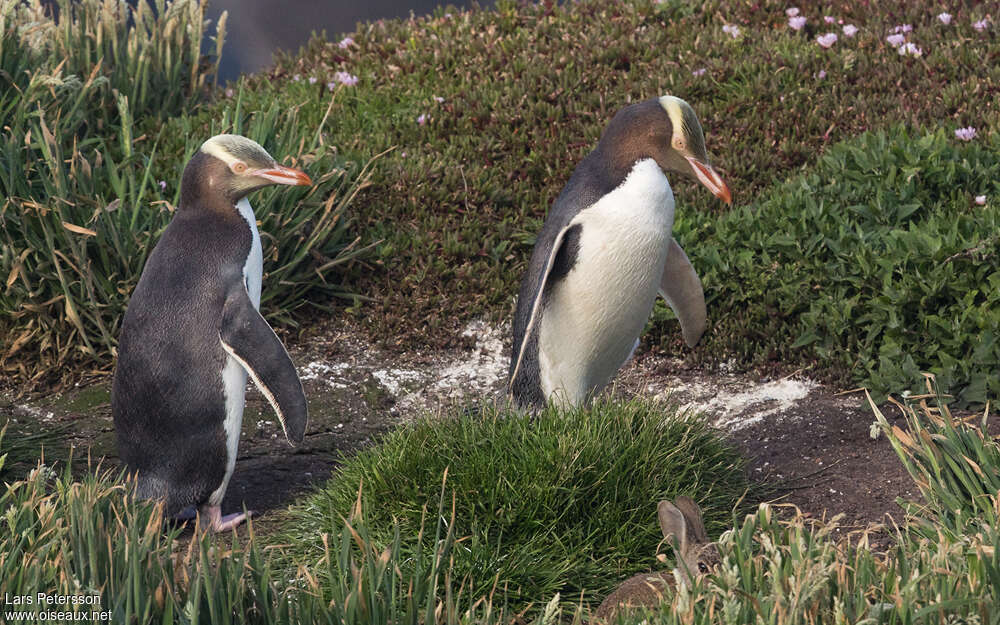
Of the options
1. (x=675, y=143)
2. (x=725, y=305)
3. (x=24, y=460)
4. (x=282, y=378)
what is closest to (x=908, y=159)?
(x=725, y=305)

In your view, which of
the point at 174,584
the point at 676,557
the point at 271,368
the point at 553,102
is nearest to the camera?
the point at 174,584

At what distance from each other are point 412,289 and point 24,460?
117 inches

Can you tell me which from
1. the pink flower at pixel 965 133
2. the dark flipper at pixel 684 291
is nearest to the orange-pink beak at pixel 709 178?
the dark flipper at pixel 684 291

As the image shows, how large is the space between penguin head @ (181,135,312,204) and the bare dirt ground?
3.99 ft

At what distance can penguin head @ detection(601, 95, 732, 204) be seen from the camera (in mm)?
4980

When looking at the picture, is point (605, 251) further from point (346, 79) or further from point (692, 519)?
point (346, 79)

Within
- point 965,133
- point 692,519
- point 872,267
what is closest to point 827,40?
point 965,133

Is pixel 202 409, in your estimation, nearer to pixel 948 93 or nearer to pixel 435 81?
pixel 435 81

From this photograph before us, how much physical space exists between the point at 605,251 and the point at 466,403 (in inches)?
36.6

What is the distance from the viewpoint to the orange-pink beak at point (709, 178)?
4.83 meters

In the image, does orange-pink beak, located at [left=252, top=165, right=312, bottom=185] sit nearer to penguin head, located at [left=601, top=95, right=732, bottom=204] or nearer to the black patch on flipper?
the black patch on flipper

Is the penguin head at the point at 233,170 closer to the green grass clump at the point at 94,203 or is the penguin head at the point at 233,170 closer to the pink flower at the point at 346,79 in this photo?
the green grass clump at the point at 94,203

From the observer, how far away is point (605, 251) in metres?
5.02

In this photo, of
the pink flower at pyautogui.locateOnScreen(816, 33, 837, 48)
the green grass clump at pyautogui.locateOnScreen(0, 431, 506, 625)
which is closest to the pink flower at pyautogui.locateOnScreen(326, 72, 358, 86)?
the pink flower at pyautogui.locateOnScreen(816, 33, 837, 48)
